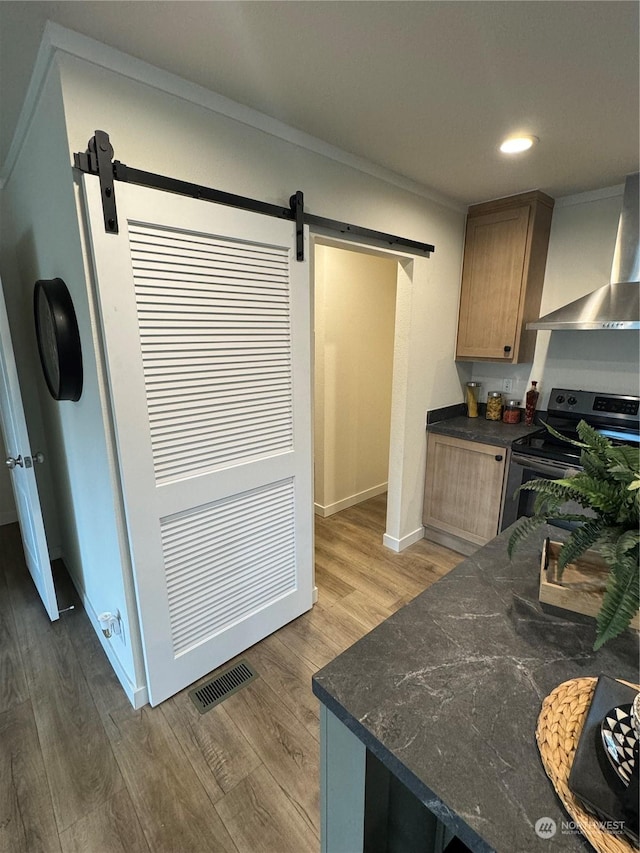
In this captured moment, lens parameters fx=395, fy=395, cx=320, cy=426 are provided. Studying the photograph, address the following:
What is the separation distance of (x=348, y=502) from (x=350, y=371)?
1.22 meters

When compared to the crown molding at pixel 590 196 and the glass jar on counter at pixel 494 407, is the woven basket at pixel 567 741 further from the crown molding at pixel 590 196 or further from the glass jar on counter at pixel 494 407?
the crown molding at pixel 590 196

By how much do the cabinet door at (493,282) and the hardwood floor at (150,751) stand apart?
1.92m

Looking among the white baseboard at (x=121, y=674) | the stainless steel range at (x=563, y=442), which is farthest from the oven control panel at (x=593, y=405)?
the white baseboard at (x=121, y=674)

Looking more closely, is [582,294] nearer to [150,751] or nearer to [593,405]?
[593,405]

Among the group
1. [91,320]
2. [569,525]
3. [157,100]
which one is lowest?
[569,525]

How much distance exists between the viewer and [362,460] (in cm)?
375

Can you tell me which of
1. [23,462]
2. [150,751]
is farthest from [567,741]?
[23,462]

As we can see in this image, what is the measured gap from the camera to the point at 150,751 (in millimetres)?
1522

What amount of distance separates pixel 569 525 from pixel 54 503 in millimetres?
3008

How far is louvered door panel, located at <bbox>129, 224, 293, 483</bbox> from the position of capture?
4.65ft

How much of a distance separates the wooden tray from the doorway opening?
1713 millimetres

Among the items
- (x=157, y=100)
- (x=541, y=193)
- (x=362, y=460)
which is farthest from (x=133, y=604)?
(x=541, y=193)

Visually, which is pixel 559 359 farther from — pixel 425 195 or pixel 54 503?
pixel 54 503

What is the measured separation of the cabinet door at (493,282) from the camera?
8.41 feet
